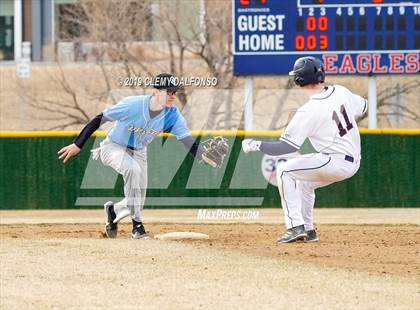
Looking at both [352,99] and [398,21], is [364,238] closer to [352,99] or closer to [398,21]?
[352,99]

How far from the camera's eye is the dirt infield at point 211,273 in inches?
299

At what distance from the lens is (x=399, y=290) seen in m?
8.03

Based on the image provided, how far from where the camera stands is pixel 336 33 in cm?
1883

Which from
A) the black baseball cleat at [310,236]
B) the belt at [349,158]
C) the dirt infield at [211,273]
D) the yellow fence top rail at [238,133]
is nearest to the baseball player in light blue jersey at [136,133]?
the dirt infield at [211,273]

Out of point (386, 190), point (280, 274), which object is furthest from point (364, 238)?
point (386, 190)

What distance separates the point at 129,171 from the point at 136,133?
453mm

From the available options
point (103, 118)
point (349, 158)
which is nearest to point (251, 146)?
point (349, 158)

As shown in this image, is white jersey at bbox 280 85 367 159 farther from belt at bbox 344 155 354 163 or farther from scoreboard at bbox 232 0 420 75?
scoreboard at bbox 232 0 420 75

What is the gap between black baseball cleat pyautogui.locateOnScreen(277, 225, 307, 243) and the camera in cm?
1086

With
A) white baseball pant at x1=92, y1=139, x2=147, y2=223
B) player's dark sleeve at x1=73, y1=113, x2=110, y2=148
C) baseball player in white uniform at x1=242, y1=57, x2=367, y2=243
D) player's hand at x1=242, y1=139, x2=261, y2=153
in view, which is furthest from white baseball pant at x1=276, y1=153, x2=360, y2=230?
player's dark sleeve at x1=73, y1=113, x2=110, y2=148

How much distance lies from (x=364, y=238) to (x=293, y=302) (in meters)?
4.81

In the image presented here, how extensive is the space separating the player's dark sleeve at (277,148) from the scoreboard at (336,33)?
28.3ft

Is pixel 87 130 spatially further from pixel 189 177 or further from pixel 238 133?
pixel 189 177

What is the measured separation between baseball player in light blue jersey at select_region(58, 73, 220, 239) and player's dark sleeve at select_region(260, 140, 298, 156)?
134 cm
